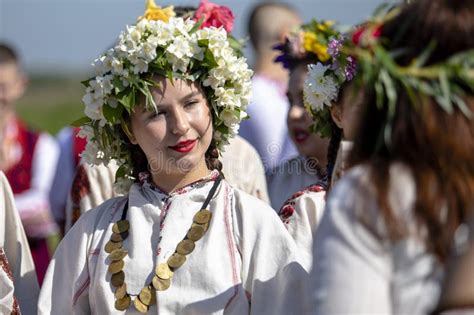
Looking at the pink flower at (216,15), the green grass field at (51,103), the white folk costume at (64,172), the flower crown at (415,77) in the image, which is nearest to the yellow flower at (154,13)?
the pink flower at (216,15)

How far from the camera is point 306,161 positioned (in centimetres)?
463

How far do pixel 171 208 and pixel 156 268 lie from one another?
24 centimetres

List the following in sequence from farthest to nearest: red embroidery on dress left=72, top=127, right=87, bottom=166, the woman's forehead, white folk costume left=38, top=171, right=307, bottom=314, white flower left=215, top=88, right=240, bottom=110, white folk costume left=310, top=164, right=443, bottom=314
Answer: red embroidery on dress left=72, top=127, right=87, bottom=166 < white flower left=215, top=88, right=240, bottom=110 < the woman's forehead < white folk costume left=38, top=171, right=307, bottom=314 < white folk costume left=310, top=164, right=443, bottom=314

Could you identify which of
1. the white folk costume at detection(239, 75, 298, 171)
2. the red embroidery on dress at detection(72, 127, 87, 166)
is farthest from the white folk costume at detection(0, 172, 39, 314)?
the white folk costume at detection(239, 75, 298, 171)

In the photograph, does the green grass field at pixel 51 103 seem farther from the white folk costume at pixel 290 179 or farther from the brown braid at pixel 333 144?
the brown braid at pixel 333 144

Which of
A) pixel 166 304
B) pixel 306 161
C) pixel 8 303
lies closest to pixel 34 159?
pixel 306 161

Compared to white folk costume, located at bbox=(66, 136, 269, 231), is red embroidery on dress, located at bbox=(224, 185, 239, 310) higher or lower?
lower

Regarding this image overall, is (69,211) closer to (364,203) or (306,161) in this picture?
(306,161)

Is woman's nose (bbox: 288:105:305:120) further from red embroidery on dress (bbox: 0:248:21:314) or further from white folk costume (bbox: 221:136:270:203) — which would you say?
red embroidery on dress (bbox: 0:248:21:314)

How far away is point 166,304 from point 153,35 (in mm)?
975

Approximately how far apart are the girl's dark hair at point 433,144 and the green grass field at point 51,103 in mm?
11919

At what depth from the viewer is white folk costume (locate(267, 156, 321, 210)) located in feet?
15.1

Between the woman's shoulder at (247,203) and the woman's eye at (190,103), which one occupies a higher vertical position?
the woman's eye at (190,103)

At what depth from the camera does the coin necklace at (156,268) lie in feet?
10.6
